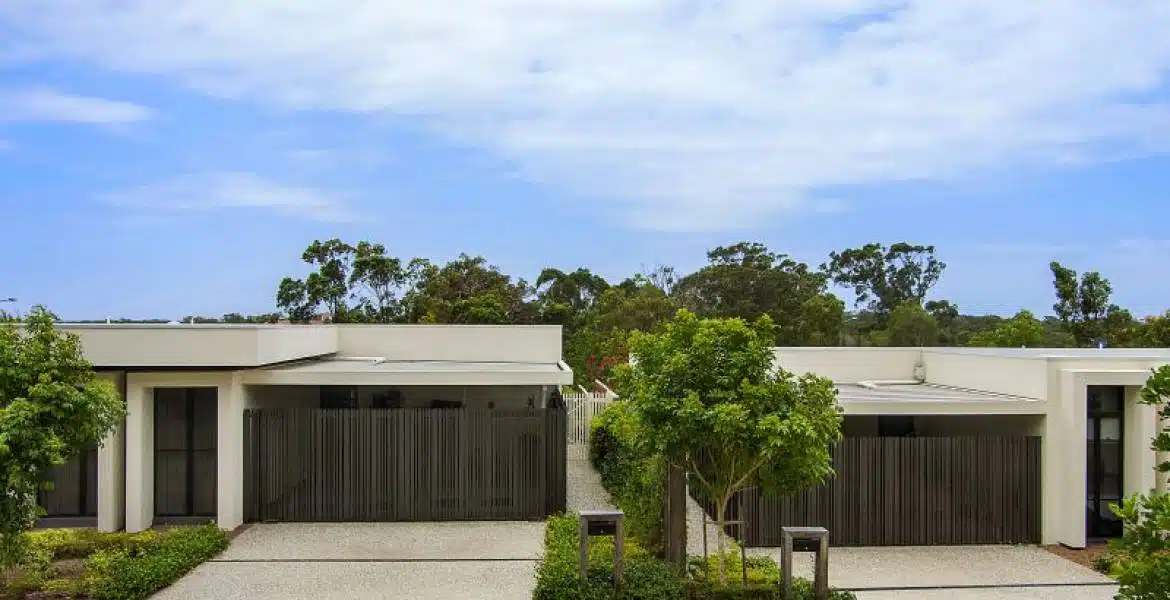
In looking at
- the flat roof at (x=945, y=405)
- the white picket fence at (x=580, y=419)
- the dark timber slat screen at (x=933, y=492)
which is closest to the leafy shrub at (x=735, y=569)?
the dark timber slat screen at (x=933, y=492)

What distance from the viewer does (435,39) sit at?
57.3 feet

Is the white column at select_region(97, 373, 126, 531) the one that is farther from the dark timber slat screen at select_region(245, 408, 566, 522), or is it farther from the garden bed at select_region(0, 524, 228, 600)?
the dark timber slat screen at select_region(245, 408, 566, 522)

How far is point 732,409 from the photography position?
30.1 feet

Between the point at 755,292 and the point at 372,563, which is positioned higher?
the point at 755,292

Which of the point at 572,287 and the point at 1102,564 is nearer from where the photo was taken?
the point at 1102,564

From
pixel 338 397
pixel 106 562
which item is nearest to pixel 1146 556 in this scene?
pixel 106 562

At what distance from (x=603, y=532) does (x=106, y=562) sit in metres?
6.16

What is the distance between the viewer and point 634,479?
44.9 feet

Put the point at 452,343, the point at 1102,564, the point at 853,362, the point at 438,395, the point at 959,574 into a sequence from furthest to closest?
1. the point at 452,343
2. the point at 853,362
3. the point at 438,395
4. the point at 1102,564
5. the point at 959,574

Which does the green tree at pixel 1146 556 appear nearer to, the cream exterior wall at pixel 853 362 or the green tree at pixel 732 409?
the green tree at pixel 732 409

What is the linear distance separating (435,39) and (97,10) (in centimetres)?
563

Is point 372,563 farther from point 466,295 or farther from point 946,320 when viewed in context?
point 946,320

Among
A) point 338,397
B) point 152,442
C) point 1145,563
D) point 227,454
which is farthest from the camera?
point 338,397

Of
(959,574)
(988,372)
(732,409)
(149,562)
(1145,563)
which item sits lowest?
(959,574)
